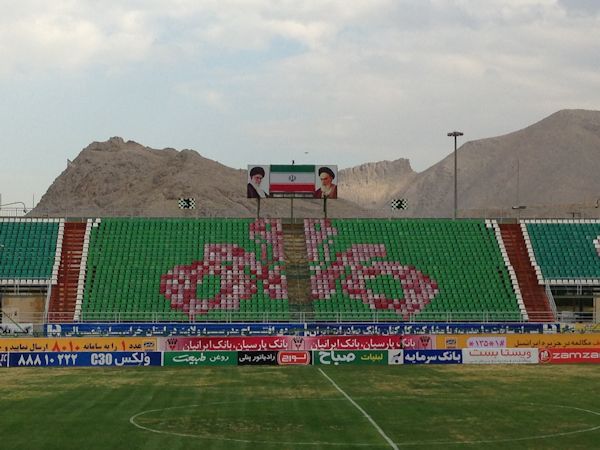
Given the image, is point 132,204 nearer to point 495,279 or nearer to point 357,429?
point 495,279

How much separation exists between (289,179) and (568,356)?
38066mm

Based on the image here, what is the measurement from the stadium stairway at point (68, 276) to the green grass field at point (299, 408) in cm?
2425

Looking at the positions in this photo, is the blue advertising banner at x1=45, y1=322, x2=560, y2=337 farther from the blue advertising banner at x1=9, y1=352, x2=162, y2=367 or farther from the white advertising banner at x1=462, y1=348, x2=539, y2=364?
the blue advertising banner at x1=9, y1=352, x2=162, y2=367

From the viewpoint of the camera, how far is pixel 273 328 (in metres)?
67.3

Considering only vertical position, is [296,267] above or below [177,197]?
below

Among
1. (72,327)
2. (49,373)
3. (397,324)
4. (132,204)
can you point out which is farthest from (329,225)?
(132,204)

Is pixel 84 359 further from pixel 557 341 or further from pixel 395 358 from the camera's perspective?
pixel 557 341

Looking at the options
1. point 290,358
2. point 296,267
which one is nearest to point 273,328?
point 290,358

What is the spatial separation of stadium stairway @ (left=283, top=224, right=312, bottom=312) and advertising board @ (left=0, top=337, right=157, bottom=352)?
77.0 ft

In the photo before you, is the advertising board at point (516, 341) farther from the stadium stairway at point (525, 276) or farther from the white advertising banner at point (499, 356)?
the stadium stairway at point (525, 276)

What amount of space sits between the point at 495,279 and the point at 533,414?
46935 mm

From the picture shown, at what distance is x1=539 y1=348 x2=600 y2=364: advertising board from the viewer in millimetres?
55969

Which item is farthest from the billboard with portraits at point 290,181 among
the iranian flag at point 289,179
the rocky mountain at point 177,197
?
the rocky mountain at point 177,197

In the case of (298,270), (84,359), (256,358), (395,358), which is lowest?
(84,359)
